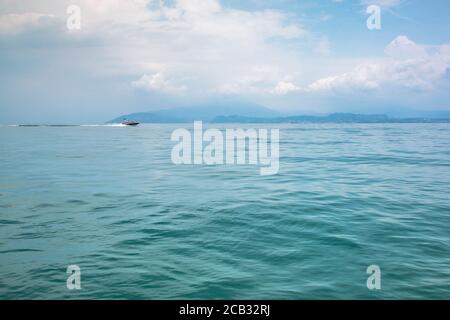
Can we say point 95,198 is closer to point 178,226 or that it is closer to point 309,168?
point 178,226

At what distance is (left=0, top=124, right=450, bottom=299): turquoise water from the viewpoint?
7832 millimetres

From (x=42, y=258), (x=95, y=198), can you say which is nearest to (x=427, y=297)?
(x=42, y=258)

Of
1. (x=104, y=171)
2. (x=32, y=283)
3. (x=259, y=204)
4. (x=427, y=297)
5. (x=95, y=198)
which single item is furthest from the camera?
(x=104, y=171)

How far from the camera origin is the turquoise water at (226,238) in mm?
7832

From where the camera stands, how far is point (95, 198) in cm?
Answer: 1636

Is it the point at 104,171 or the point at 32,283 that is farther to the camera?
the point at 104,171

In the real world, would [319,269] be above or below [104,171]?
below

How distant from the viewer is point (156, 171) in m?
25.8

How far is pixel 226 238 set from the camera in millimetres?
10930

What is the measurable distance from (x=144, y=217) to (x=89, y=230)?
2180 mm

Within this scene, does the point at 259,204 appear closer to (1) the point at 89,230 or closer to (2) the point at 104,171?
(1) the point at 89,230

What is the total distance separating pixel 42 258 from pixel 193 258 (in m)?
4.17
